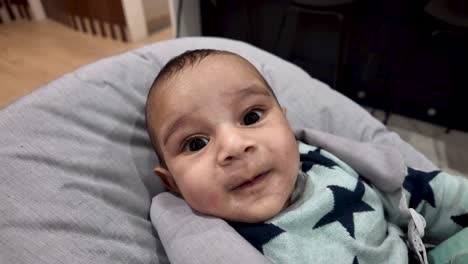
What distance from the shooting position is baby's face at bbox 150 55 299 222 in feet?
2.15

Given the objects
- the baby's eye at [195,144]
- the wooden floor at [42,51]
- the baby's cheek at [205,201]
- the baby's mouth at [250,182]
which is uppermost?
the baby's eye at [195,144]

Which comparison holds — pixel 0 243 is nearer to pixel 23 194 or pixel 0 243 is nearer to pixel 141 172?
pixel 23 194

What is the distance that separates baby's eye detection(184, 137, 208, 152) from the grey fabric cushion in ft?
0.59

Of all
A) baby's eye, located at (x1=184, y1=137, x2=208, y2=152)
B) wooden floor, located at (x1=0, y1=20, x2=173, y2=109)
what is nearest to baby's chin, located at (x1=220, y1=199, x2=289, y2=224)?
baby's eye, located at (x1=184, y1=137, x2=208, y2=152)

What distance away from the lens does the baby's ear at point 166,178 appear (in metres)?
0.77

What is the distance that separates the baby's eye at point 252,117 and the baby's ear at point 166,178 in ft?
0.64

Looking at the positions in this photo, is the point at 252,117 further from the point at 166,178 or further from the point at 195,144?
the point at 166,178

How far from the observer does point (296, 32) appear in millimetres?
2246

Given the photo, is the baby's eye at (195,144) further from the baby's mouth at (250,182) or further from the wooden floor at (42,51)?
the wooden floor at (42,51)

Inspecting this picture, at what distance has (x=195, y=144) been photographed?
71 centimetres

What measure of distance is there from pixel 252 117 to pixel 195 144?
12 centimetres

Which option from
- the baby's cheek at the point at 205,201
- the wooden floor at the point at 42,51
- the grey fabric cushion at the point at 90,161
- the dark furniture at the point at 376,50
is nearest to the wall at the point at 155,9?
the wooden floor at the point at 42,51

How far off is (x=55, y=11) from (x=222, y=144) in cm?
337

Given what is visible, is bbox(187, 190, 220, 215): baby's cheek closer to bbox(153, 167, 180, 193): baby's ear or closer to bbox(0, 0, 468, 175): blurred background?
bbox(153, 167, 180, 193): baby's ear
